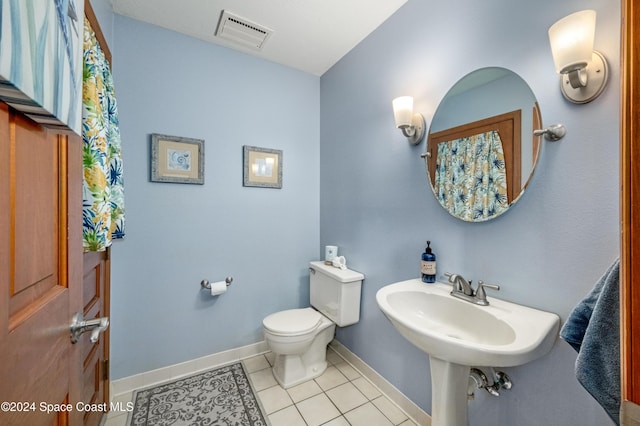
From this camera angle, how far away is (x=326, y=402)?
5.38 feet

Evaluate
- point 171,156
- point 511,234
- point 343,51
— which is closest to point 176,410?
point 171,156

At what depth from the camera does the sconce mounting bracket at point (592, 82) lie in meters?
0.84

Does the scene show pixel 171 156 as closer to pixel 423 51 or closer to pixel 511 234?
pixel 423 51

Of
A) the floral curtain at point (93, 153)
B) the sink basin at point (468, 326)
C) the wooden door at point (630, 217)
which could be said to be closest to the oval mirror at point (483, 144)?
the sink basin at point (468, 326)

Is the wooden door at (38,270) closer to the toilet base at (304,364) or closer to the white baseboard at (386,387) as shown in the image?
the toilet base at (304,364)

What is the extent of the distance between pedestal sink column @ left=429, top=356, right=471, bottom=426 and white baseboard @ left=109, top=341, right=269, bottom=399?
1509 millimetres

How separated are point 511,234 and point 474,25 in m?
1.00

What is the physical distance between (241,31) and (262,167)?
979mm

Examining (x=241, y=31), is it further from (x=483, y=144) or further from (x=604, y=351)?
(x=604, y=351)

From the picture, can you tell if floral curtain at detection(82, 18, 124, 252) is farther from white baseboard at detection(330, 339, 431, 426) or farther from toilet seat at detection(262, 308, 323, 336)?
white baseboard at detection(330, 339, 431, 426)

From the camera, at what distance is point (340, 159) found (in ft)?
7.05

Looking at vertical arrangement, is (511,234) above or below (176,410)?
above

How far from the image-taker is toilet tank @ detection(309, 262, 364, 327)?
1849 millimetres

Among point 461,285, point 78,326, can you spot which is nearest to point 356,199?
point 461,285
